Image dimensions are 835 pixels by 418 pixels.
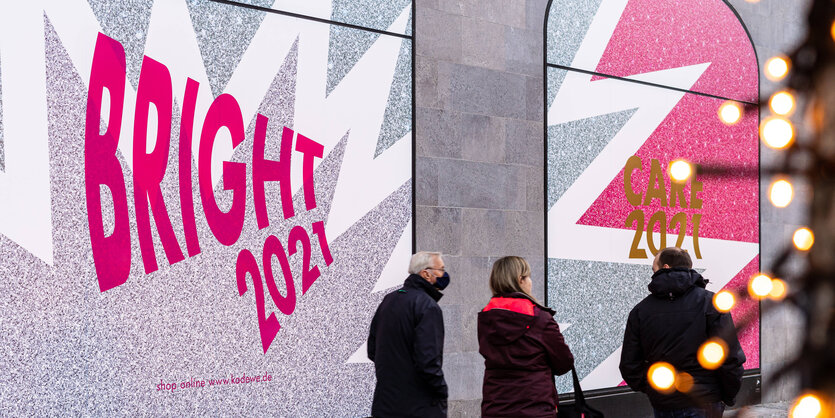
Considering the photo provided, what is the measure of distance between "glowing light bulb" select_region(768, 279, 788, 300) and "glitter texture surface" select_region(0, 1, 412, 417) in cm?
468

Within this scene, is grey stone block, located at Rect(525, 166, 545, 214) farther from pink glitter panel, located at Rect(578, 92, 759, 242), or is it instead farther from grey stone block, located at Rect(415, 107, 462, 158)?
grey stone block, located at Rect(415, 107, 462, 158)

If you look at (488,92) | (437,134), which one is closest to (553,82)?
(488,92)

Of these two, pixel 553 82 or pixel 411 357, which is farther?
pixel 553 82

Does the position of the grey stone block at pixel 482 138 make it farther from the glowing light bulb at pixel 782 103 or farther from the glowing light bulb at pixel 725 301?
the glowing light bulb at pixel 782 103

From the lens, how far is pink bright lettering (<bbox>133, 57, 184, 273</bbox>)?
216 inches

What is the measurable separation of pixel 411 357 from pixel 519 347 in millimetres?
531

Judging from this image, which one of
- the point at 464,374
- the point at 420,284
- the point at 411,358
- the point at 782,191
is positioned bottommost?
the point at 464,374

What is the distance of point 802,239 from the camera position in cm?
97

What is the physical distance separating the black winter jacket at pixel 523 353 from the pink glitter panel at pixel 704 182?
339cm

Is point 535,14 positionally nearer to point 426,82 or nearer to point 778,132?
point 426,82

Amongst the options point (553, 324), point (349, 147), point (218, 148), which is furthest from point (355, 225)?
point (553, 324)

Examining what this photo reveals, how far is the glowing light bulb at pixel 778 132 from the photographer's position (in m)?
0.96

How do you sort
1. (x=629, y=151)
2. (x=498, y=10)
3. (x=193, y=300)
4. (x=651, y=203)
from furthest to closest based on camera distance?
1. (x=651, y=203)
2. (x=629, y=151)
3. (x=498, y=10)
4. (x=193, y=300)

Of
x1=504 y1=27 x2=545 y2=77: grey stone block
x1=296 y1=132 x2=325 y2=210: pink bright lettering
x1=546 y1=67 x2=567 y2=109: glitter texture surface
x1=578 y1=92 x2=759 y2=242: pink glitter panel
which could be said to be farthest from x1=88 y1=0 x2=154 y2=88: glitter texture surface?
x1=578 y1=92 x2=759 y2=242: pink glitter panel
